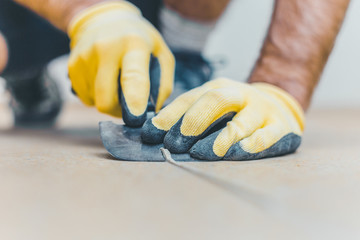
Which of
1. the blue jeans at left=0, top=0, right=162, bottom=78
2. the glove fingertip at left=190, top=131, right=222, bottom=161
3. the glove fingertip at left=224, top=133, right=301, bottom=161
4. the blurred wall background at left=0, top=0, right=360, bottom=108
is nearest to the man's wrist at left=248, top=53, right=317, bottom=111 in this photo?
the glove fingertip at left=224, top=133, right=301, bottom=161

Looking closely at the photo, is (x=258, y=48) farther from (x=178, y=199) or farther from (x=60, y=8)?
(x=178, y=199)

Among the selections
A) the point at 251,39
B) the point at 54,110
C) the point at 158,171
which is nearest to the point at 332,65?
the point at 251,39

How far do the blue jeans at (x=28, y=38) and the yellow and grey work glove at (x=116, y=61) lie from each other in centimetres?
52

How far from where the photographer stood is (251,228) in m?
0.33

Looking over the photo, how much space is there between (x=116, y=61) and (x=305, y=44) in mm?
473

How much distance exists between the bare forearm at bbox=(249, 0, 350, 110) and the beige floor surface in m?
0.35

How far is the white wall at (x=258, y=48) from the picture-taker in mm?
2730

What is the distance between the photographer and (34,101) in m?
1.62

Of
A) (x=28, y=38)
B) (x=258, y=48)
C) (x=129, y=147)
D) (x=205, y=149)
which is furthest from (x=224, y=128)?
(x=258, y=48)

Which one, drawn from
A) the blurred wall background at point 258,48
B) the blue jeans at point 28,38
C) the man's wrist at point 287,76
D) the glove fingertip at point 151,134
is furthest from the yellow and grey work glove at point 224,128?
the blurred wall background at point 258,48

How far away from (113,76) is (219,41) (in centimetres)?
233

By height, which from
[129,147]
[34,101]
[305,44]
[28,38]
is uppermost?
[305,44]

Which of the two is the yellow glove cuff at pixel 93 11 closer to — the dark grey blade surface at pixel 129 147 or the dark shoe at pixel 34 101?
the dark grey blade surface at pixel 129 147

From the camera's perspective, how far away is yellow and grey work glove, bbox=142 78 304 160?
1.89 ft
